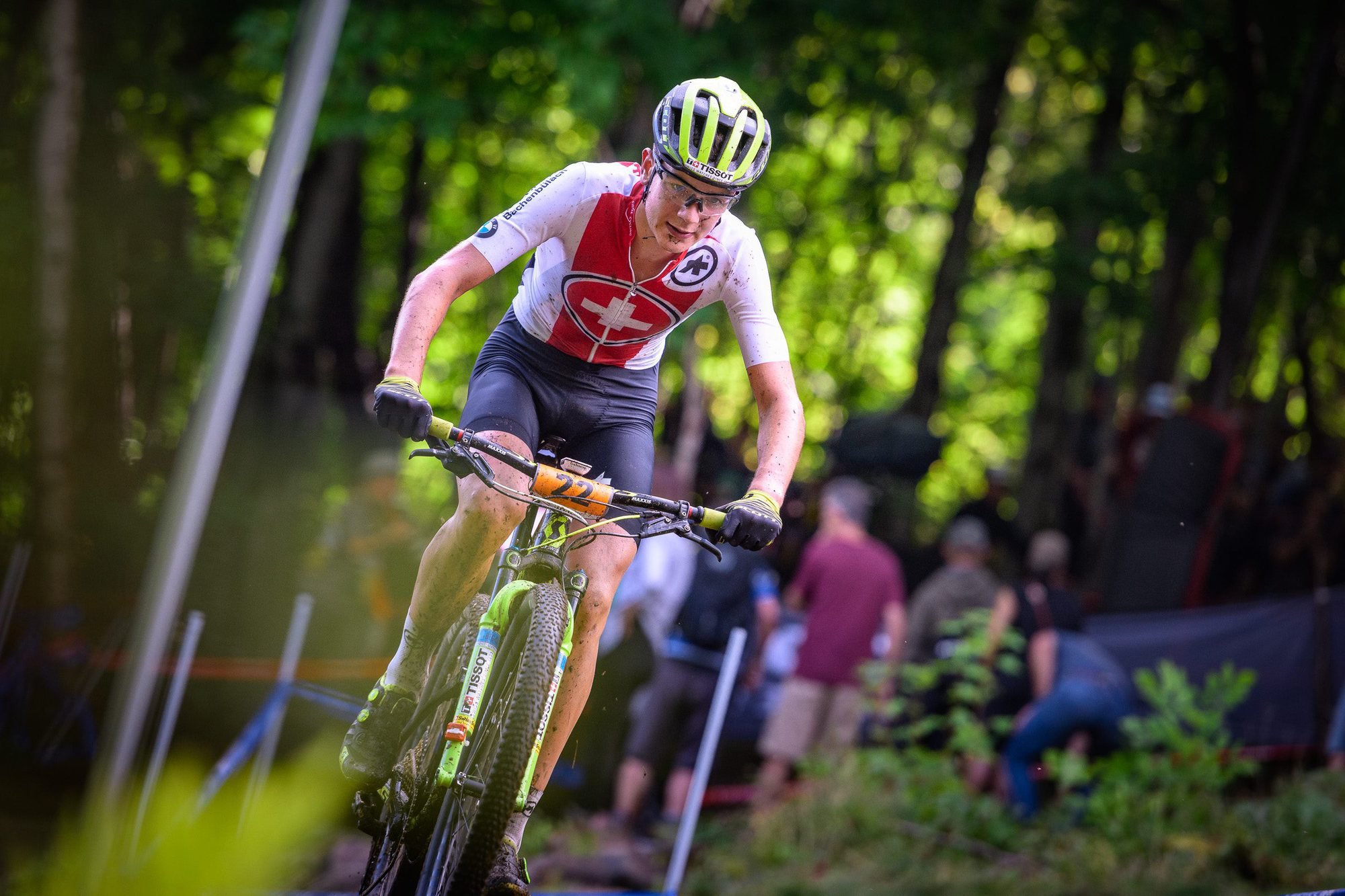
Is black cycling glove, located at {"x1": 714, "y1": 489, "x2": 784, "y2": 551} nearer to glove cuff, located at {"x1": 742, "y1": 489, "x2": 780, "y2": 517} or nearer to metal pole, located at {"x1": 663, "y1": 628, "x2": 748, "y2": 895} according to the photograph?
glove cuff, located at {"x1": 742, "y1": 489, "x2": 780, "y2": 517}

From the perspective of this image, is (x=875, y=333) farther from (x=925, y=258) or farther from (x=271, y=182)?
(x=271, y=182)

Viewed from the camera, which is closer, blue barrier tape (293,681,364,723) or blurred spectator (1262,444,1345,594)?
blue barrier tape (293,681,364,723)

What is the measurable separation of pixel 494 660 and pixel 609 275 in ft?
→ 3.28

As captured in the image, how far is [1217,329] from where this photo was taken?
6.98 m

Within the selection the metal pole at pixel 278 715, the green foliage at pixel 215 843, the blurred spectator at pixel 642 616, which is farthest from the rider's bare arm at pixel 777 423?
the metal pole at pixel 278 715

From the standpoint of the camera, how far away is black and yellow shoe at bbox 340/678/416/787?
10.8 feet

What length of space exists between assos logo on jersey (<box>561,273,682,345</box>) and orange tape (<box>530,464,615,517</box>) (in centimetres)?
41

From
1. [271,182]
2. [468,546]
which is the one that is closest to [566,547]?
[468,546]

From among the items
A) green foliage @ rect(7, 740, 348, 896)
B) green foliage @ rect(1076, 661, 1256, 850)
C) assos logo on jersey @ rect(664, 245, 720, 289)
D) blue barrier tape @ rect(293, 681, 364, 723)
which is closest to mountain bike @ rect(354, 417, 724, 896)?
assos logo on jersey @ rect(664, 245, 720, 289)

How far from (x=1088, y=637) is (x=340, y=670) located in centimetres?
485

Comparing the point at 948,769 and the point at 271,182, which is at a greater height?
the point at 271,182

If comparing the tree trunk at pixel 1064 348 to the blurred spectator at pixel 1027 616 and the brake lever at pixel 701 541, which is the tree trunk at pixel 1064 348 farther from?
the brake lever at pixel 701 541

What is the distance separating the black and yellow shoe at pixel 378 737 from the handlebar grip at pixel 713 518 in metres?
0.96

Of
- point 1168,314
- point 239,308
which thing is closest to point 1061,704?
point 1168,314
